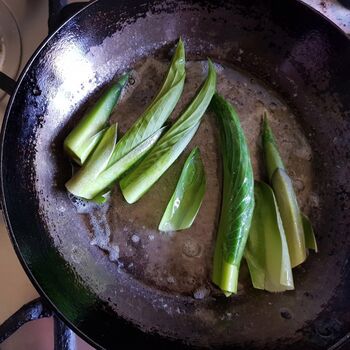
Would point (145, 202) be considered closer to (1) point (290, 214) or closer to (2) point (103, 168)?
(2) point (103, 168)

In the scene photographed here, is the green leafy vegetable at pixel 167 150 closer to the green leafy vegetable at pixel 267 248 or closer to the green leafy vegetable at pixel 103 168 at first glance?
the green leafy vegetable at pixel 103 168

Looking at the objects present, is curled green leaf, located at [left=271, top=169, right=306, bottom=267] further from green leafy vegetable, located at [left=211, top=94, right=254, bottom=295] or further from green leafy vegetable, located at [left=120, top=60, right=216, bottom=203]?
green leafy vegetable, located at [left=120, top=60, right=216, bottom=203]

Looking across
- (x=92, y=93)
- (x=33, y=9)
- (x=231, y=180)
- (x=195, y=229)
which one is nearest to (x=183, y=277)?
(x=195, y=229)

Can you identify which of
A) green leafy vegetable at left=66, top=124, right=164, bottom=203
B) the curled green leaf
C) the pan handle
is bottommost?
the pan handle

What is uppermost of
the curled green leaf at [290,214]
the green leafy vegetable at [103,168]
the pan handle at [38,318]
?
the curled green leaf at [290,214]

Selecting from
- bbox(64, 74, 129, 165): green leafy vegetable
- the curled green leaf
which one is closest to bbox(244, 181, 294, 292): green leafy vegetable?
the curled green leaf

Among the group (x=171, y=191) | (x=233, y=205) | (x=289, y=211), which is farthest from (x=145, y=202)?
(x=289, y=211)

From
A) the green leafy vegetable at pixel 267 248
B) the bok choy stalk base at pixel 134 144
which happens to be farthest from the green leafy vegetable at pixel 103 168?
the green leafy vegetable at pixel 267 248
